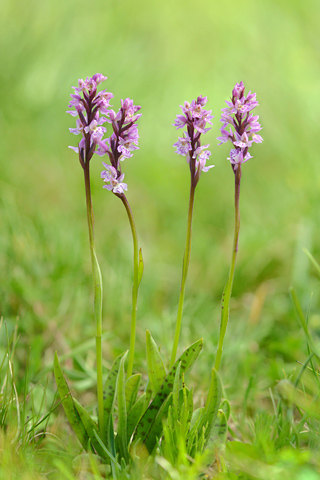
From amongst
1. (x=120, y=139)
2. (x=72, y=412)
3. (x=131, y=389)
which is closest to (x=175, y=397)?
(x=131, y=389)

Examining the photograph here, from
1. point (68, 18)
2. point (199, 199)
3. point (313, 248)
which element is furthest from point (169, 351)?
point (68, 18)

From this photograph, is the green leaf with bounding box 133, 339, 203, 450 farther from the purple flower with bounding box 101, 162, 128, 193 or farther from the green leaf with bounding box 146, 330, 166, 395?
the purple flower with bounding box 101, 162, 128, 193

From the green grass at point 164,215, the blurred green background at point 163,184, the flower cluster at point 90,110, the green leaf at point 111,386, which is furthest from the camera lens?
the blurred green background at point 163,184

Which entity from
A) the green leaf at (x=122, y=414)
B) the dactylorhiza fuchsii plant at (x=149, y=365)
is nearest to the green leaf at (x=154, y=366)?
the dactylorhiza fuchsii plant at (x=149, y=365)

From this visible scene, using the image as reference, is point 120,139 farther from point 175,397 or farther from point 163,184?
point 163,184

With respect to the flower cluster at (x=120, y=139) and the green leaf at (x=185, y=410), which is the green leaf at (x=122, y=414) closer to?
the green leaf at (x=185, y=410)

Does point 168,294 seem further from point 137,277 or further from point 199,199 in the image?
point 137,277

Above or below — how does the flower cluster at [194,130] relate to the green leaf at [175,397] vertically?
above
